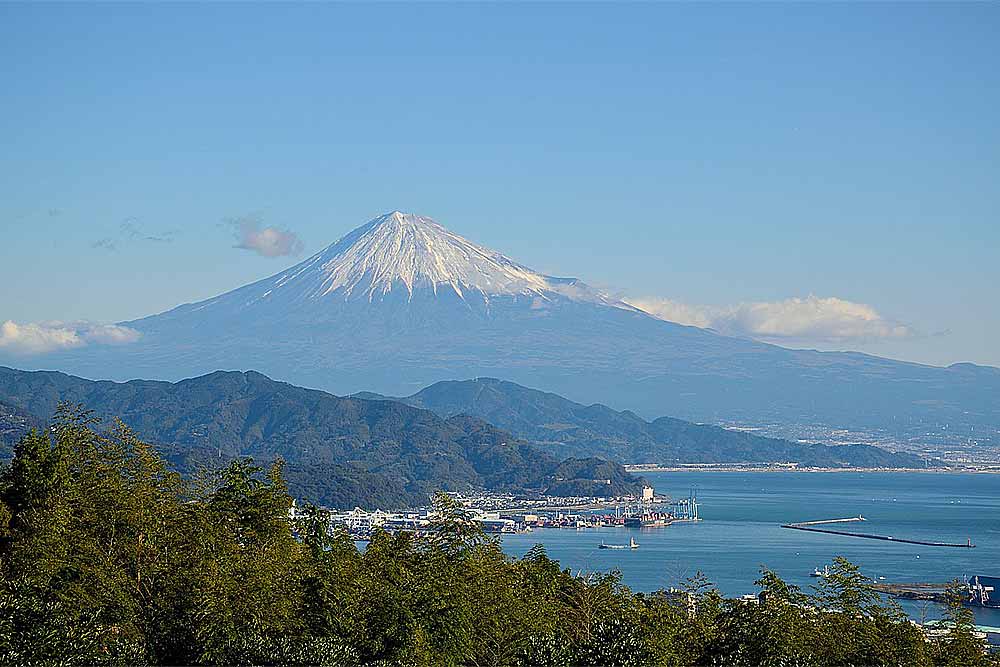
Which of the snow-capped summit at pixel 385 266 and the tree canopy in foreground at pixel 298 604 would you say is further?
the snow-capped summit at pixel 385 266

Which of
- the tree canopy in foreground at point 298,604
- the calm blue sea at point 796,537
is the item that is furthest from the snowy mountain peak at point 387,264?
the tree canopy in foreground at point 298,604

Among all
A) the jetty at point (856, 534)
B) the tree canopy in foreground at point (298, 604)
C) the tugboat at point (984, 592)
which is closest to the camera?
the tree canopy in foreground at point (298, 604)

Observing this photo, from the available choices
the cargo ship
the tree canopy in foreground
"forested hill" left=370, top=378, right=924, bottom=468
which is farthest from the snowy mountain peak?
the tree canopy in foreground

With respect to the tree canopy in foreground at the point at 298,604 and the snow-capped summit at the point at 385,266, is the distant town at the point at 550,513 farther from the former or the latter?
the snow-capped summit at the point at 385,266

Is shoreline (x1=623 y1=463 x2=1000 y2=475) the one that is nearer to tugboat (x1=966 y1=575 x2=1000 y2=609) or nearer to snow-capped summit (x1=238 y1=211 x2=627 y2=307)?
snow-capped summit (x1=238 y1=211 x2=627 y2=307)

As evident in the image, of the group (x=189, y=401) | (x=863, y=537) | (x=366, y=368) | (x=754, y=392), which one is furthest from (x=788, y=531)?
(x=754, y=392)

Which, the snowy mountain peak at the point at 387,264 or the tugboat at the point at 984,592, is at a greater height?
the snowy mountain peak at the point at 387,264

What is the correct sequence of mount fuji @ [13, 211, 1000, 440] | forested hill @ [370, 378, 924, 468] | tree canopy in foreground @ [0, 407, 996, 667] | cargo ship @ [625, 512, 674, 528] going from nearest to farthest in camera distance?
tree canopy in foreground @ [0, 407, 996, 667], cargo ship @ [625, 512, 674, 528], forested hill @ [370, 378, 924, 468], mount fuji @ [13, 211, 1000, 440]

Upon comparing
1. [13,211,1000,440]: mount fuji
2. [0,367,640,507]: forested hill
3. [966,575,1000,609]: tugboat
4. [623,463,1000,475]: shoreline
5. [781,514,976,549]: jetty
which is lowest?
[966,575,1000,609]: tugboat
